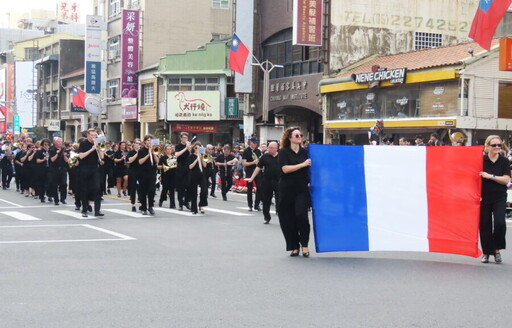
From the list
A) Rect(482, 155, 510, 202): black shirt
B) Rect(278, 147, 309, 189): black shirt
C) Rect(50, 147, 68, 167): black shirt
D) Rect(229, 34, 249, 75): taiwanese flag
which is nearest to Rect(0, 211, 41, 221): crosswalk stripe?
Rect(50, 147, 68, 167): black shirt

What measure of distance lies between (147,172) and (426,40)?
89.6 feet

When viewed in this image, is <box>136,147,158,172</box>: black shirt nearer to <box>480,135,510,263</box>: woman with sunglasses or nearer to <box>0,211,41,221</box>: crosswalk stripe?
<box>0,211,41,221</box>: crosswalk stripe

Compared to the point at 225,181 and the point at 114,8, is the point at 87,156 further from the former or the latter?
the point at 114,8

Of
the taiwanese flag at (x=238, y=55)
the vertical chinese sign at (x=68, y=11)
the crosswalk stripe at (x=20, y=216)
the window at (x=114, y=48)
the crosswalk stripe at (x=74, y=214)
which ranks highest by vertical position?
the vertical chinese sign at (x=68, y=11)

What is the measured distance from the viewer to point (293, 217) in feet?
37.0

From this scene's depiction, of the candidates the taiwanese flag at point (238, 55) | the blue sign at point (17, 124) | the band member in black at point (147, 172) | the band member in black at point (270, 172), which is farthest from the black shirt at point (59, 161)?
the blue sign at point (17, 124)

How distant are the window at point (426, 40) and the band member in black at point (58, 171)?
2433cm

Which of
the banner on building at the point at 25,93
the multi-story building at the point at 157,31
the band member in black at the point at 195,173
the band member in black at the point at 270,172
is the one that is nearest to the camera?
the band member in black at the point at 270,172

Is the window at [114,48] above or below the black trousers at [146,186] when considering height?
above

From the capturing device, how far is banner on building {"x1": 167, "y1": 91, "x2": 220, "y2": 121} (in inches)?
2040

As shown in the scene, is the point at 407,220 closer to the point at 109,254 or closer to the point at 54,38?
the point at 109,254

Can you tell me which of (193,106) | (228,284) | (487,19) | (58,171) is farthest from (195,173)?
(193,106)

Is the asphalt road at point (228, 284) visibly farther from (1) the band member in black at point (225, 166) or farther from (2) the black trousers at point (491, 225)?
(1) the band member in black at point (225, 166)

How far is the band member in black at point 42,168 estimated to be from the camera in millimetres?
23672
